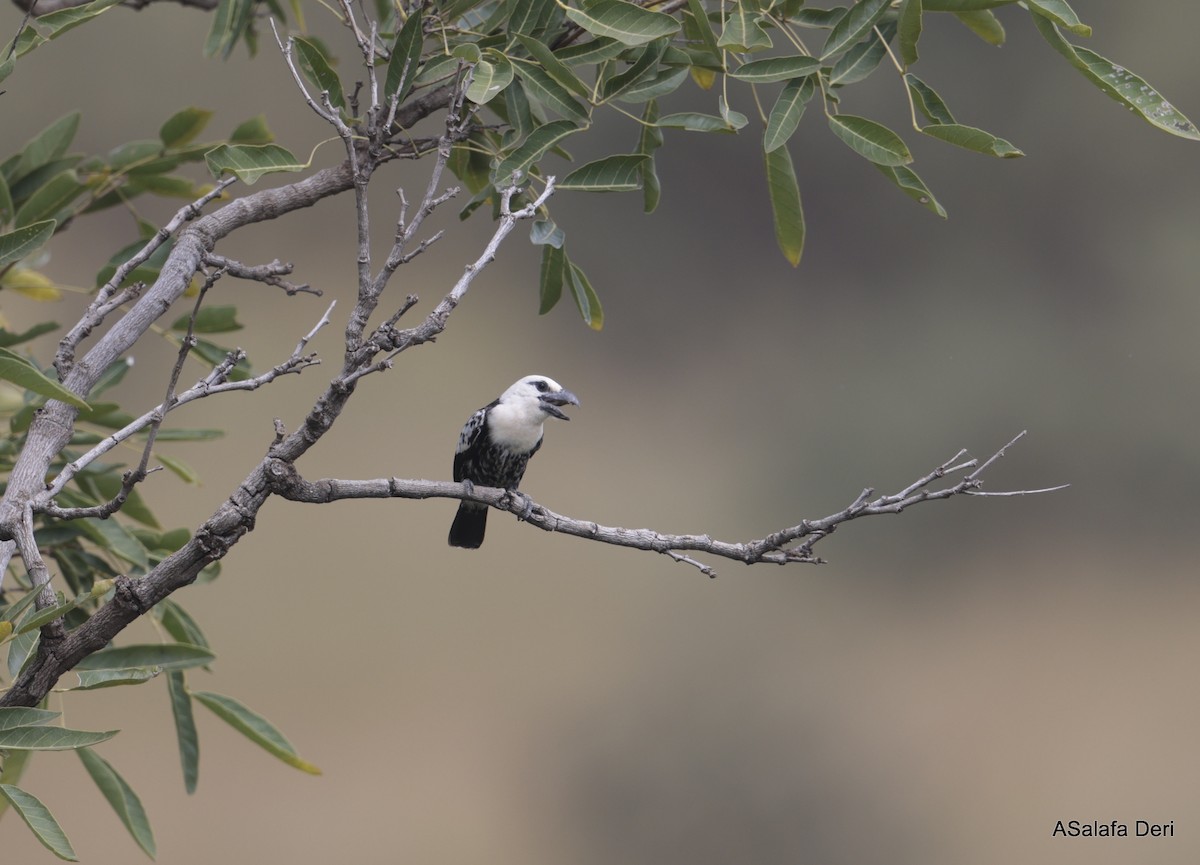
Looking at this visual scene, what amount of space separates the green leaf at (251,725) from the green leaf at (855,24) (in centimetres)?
114

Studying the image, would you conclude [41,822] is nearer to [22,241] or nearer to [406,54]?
[22,241]

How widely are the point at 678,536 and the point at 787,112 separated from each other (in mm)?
457

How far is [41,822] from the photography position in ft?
3.87

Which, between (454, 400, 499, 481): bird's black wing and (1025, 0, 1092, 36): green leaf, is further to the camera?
(454, 400, 499, 481): bird's black wing

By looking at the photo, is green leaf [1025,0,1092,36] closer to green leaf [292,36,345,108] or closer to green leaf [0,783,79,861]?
green leaf [292,36,345,108]

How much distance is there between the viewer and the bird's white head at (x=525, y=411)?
2359 mm

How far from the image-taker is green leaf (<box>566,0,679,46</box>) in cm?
120

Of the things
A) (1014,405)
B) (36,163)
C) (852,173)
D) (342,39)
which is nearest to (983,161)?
(852,173)

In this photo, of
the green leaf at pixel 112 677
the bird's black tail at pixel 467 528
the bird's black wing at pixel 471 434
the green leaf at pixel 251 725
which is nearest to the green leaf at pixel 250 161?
the green leaf at pixel 112 677

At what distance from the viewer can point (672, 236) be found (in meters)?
9.83

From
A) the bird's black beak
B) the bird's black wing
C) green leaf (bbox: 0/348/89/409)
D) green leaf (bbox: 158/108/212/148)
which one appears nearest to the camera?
green leaf (bbox: 0/348/89/409)

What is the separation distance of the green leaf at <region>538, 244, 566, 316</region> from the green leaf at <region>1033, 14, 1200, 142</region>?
2.03 ft

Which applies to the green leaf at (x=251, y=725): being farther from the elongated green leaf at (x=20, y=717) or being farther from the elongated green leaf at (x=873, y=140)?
the elongated green leaf at (x=873, y=140)

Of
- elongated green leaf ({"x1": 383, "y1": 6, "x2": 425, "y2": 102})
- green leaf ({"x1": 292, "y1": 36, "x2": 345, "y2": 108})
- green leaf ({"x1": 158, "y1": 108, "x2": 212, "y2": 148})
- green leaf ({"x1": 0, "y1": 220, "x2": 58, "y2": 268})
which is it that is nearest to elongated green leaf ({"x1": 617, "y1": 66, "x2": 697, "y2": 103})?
elongated green leaf ({"x1": 383, "y1": 6, "x2": 425, "y2": 102})
